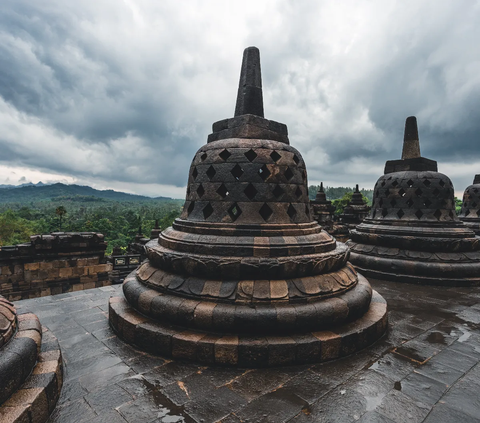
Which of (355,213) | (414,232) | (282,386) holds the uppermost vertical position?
(355,213)

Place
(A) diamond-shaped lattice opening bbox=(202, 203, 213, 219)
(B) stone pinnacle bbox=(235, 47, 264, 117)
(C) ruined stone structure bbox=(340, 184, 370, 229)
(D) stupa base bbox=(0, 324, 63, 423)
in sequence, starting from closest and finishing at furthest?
1. (D) stupa base bbox=(0, 324, 63, 423)
2. (A) diamond-shaped lattice opening bbox=(202, 203, 213, 219)
3. (B) stone pinnacle bbox=(235, 47, 264, 117)
4. (C) ruined stone structure bbox=(340, 184, 370, 229)

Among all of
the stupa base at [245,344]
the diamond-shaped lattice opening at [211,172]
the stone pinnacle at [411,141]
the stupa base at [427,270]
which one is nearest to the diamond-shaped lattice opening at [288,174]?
the diamond-shaped lattice opening at [211,172]

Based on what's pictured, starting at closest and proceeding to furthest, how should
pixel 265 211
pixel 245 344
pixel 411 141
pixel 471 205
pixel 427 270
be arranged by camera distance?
1. pixel 245 344
2. pixel 265 211
3. pixel 427 270
4. pixel 411 141
5. pixel 471 205

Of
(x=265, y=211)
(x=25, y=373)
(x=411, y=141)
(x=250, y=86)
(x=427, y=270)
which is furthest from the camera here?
(x=411, y=141)

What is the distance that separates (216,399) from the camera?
2512 millimetres

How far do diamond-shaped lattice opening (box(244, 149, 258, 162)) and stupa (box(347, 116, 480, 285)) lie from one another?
4655 mm

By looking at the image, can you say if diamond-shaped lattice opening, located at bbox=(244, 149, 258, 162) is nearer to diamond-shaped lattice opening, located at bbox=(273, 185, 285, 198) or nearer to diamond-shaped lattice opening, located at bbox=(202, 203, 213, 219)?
diamond-shaped lattice opening, located at bbox=(273, 185, 285, 198)

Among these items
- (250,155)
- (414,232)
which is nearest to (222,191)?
(250,155)

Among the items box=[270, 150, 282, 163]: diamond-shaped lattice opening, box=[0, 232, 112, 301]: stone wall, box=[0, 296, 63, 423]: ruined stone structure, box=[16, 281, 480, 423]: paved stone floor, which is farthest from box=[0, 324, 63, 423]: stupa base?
box=[0, 232, 112, 301]: stone wall

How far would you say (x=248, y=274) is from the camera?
355 cm

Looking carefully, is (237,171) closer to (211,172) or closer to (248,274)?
(211,172)

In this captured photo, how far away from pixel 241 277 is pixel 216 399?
1354 mm

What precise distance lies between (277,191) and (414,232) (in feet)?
15.7

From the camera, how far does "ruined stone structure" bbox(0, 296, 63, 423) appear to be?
83.0 inches
